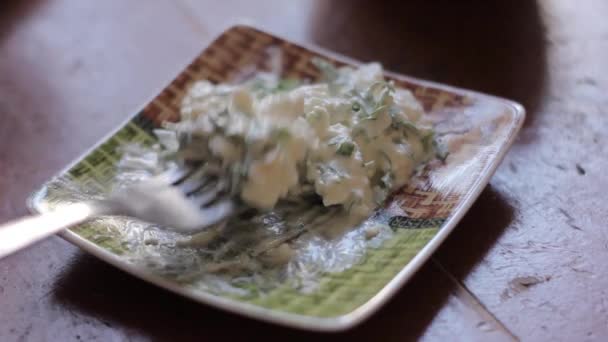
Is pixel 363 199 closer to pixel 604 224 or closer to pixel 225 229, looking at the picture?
pixel 225 229

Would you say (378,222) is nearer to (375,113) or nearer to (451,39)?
(375,113)

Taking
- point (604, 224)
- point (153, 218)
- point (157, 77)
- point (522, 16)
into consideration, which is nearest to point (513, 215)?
point (604, 224)

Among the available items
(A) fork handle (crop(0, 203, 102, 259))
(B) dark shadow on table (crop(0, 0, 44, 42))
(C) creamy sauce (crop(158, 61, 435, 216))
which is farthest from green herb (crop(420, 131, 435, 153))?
(B) dark shadow on table (crop(0, 0, 44, 42))

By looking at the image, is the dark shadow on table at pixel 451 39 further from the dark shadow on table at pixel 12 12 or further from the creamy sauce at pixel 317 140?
the dark shadow on table at pixel 12 12

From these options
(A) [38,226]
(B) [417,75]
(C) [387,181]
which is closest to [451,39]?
(B) [417,75]

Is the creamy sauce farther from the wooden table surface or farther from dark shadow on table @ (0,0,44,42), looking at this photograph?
dark shadow on table @ (0,0,44,42)
